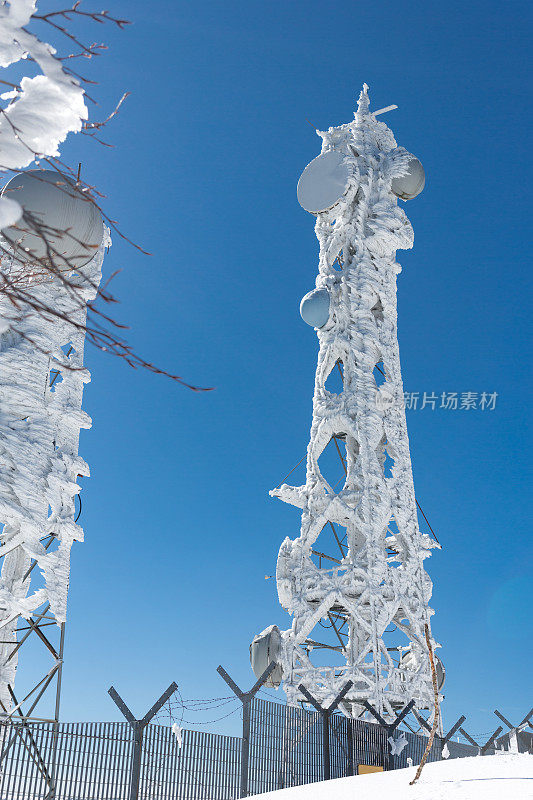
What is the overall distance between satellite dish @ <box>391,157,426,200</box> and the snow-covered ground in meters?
20.2

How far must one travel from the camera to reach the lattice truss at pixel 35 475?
47.8 ft

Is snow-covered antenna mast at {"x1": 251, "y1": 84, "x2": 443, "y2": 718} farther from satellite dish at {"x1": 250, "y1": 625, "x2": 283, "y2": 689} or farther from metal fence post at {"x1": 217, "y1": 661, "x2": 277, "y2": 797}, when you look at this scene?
metal fence post at {"x1": 217, "y1": 661, "x2": 277, "y2": 797}

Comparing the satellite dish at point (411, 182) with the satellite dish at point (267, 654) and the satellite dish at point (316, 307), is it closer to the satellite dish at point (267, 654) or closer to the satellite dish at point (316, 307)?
the satellite dish at point (316, 307)

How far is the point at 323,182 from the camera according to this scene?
24109mm

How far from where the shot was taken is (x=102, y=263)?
17.8m

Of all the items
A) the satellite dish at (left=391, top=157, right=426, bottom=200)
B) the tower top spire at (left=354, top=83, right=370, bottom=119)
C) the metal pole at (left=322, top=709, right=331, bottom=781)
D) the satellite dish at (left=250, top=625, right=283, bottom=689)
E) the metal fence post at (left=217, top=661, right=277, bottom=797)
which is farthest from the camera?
the tower top spire at (left=354, top=83, right=370, bottom=119)

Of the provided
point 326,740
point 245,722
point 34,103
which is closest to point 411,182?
point 326,740

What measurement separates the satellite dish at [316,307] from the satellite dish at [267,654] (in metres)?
9.22

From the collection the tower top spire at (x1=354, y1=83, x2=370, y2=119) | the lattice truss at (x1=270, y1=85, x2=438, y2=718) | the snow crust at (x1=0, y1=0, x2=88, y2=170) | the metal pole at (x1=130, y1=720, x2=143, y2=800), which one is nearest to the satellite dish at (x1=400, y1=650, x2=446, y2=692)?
the lattice truss at (x1=270, y1=85, x2=438, y2=718)

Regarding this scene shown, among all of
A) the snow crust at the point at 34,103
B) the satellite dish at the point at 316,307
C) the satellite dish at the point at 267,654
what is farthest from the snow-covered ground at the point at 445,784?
the satellite dish at the point at 316,307

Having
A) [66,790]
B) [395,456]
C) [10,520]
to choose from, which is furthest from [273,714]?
[395,456]

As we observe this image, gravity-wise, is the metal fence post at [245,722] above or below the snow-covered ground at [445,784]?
above

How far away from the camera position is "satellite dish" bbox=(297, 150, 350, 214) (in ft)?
78.0

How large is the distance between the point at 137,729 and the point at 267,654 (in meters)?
9.17
